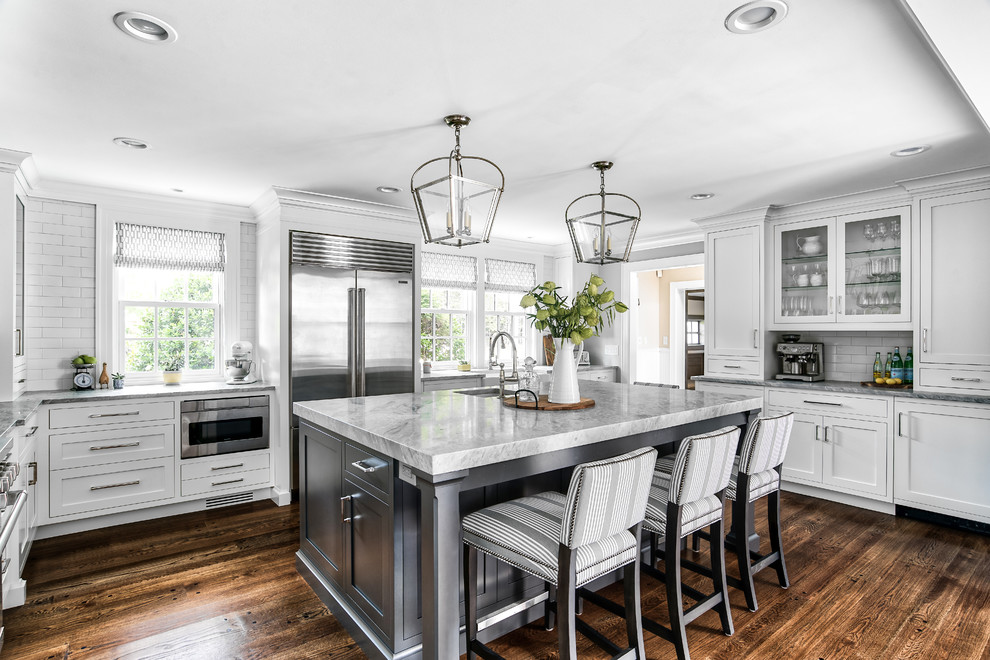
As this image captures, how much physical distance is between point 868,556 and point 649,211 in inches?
120

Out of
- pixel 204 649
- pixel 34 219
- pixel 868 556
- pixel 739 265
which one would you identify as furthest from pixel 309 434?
pixel 739 265

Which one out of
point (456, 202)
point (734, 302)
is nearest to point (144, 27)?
point (456, 202)

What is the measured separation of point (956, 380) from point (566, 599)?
3.59 m

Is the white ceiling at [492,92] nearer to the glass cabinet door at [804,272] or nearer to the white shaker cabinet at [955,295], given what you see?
the white shaker cabinet at [955,295]

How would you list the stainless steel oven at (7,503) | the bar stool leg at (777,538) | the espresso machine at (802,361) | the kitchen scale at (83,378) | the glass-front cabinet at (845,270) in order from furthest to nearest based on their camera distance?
the espresso machine at (802,361)
the glass-front cabinet at (845,270)
the kitchen scale at (83,378)
the bar stool leg at (777,538)
the stainless steel oven at (7,503)

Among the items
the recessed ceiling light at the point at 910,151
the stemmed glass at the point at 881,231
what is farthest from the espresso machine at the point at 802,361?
the recessed ceiling light at the point at 910,151

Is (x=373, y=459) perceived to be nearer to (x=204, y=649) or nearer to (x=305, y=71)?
(x=204, y=649)

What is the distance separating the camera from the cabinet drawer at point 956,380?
368 centimetres

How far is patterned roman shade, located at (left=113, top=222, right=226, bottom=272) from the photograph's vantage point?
4.36 metres

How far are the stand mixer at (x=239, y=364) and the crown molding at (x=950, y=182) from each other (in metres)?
5.19

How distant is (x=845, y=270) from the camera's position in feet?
14.6

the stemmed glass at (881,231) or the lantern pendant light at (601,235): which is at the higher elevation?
the stemmed glass at (881,231)

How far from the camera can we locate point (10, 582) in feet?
8.77

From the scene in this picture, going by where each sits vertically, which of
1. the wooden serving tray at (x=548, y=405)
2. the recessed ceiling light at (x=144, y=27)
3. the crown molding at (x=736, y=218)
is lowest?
the wooden serving tray at (x=548, y=405)
